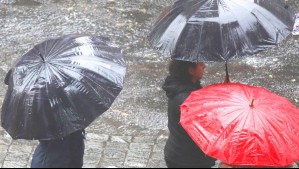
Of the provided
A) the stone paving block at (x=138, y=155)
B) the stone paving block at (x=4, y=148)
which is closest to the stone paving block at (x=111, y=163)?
the stone paving block at (x=138, y=155)

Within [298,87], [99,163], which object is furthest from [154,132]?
[298,87]

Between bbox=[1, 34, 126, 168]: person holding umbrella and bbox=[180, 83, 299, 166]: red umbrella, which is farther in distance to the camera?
bbox=[1, 34, 126, 168]: person holding umbrella

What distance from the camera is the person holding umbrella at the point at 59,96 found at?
4.08m

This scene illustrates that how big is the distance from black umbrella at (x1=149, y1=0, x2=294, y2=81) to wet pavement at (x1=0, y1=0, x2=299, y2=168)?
2.02 meters

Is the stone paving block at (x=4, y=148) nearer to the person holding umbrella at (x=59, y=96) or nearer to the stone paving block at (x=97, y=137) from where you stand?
the stone paving block at (x=97, y=137)

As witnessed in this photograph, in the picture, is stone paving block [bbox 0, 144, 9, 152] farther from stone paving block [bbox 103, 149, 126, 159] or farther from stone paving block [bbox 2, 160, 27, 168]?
stone paving block [bbox 103, 149, 126, 159]

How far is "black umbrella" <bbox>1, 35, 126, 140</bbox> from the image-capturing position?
407cm

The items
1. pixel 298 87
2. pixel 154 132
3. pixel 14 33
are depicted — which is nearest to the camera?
pixel 154 132

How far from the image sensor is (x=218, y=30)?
4.84 m

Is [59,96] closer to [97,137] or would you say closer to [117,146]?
[117,146]

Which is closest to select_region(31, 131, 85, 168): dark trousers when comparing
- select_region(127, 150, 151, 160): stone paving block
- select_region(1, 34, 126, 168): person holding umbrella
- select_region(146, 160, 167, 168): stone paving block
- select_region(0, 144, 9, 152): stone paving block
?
select_region(1, 34, 126, 168): person holding umbrella

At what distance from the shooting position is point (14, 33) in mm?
9500

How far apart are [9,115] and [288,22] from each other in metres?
2.67

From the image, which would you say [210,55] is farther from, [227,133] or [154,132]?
[154,132]
